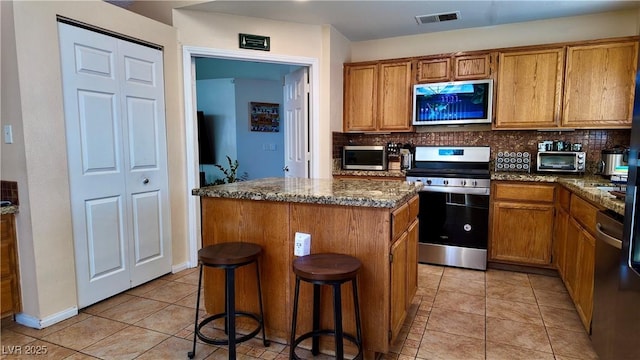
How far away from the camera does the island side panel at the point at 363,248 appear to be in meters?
1.88

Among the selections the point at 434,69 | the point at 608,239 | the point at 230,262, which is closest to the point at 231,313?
the point at 230,262

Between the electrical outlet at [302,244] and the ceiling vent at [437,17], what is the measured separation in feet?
8.50

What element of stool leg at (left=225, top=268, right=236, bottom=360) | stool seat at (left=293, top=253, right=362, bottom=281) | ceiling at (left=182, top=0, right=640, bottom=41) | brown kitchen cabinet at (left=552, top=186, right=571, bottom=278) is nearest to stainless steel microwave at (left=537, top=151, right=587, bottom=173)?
brown kitchen cabinet at (left=552, top=186, right=571, bottom=278)

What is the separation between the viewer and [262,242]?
215 cm

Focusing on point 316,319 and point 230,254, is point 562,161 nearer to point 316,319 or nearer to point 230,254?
point 316,319

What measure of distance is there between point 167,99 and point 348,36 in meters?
2.14

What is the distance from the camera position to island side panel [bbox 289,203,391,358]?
188 cm

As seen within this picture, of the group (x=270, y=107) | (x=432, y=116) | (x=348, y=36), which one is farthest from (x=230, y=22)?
(x=270, y=107)

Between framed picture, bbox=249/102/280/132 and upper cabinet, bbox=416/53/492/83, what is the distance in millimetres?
→ 3064

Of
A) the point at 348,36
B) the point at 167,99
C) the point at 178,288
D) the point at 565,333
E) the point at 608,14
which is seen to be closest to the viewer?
the point at 565,333

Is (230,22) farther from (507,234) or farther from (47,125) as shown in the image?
(507,234)

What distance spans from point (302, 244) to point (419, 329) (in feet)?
3.31

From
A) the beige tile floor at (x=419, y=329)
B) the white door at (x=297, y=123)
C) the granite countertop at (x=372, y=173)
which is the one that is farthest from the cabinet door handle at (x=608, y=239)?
the white door at (x=297, y=123)

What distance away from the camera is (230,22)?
136 inches
